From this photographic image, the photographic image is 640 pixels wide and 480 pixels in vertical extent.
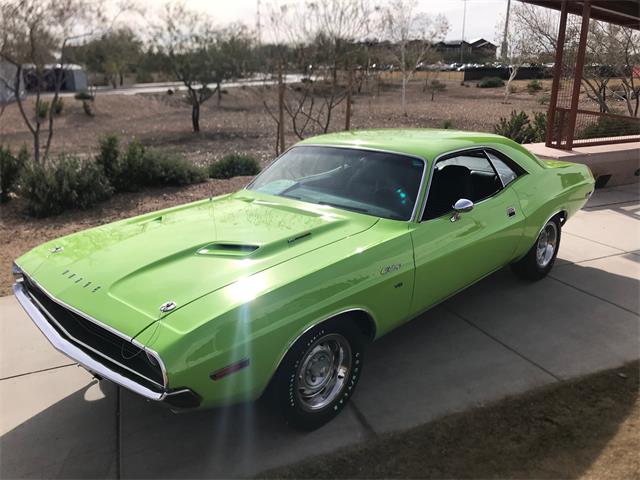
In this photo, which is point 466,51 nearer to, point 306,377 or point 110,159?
point 110,159

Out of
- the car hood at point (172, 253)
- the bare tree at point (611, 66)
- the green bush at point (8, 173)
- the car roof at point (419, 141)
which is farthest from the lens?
the bare tree at point (611, 66)

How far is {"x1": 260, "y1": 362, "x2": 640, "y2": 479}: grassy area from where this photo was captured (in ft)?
9.04

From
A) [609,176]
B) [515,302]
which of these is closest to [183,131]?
[609,176]

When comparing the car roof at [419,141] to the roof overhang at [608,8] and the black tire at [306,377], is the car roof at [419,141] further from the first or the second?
the roof overhang at [608,8]

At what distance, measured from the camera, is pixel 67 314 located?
9.84 ft

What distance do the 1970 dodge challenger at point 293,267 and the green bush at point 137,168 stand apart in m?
4.94

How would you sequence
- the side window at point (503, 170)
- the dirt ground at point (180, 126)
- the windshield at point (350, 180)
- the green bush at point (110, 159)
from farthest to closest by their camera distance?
the green bush at point (110, 159)
the dirt ground at point (180, 126)
the side window at point (503, 170)
the windshield at point (350, 180)

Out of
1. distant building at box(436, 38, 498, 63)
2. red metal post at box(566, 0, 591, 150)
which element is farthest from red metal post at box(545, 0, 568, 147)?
distant building at box(436, 38, 498, 63)

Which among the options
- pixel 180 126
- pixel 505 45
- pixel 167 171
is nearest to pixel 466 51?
pixel 505 45

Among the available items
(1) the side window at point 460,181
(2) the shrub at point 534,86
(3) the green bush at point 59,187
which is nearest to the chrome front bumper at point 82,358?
(1) the side window at point 460,181

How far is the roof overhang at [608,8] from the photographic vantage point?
29.9 feet

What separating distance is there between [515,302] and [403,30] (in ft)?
89.9

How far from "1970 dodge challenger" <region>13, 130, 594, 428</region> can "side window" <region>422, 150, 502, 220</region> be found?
15mm

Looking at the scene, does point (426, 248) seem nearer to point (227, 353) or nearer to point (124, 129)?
point (227, 353)
